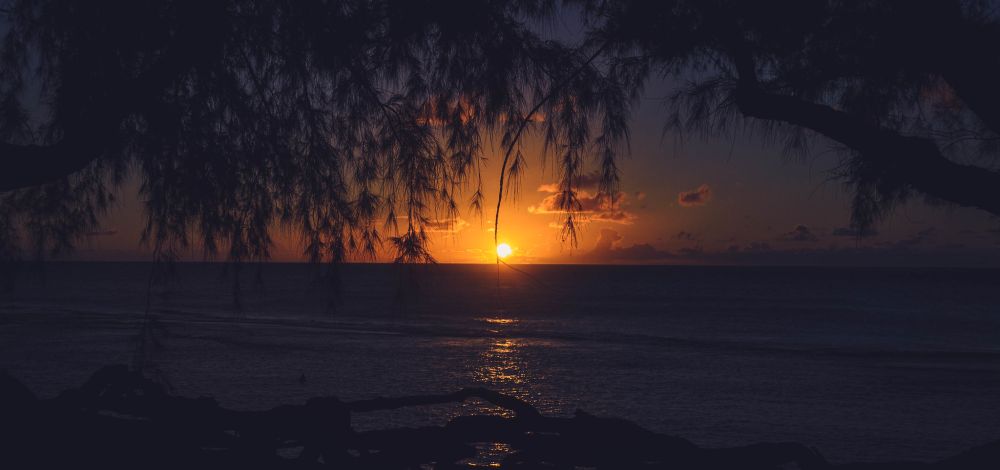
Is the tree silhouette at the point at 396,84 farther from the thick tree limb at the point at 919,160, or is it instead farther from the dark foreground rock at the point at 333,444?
the dark foreground rock at the point at 333,444

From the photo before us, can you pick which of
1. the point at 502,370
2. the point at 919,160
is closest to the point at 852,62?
the point at 919,160

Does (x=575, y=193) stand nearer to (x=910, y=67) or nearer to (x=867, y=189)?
(x=910, y=67)

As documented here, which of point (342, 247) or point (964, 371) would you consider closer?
point (342, 247)

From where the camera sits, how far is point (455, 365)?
2917cm

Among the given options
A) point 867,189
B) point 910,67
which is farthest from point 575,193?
point 867,189

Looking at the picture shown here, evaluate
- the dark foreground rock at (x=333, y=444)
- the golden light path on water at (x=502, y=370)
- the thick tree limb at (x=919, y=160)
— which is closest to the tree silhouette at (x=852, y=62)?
the thick tree limb at (x=919, y=160)

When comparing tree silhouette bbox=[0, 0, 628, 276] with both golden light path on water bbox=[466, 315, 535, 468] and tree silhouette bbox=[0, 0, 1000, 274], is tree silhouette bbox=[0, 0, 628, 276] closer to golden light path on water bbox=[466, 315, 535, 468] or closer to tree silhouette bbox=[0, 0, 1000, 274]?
tree silhouette bbox=[0, 0, 1000, 274]

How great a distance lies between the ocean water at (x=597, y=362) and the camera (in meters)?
18.5

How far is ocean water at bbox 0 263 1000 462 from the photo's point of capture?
60.7 feet

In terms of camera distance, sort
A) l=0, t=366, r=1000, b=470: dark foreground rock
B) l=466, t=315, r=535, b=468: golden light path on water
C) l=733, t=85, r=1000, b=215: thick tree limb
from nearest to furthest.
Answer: l=0, t=366, r=1000, b=470: dark foreground rock
l=733, t=85, r=1000, b=215: thick tree limb
l=466, t=315, r=535, b=468: golden light path on water

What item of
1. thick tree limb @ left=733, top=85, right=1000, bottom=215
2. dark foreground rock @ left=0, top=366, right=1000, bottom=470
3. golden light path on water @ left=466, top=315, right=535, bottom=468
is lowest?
golden light path on water @ left=466, top=315, right=535, bottom=468

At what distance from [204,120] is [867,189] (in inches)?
134

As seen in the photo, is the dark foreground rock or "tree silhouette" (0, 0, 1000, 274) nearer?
the dark foreground rock

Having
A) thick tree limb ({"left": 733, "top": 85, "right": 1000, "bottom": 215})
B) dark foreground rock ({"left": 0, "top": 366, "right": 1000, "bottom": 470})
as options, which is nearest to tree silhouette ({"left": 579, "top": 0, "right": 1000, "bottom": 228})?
thick tree limb ({"left": 733, "top": 85, "right": 1000, "bottom": 215})
